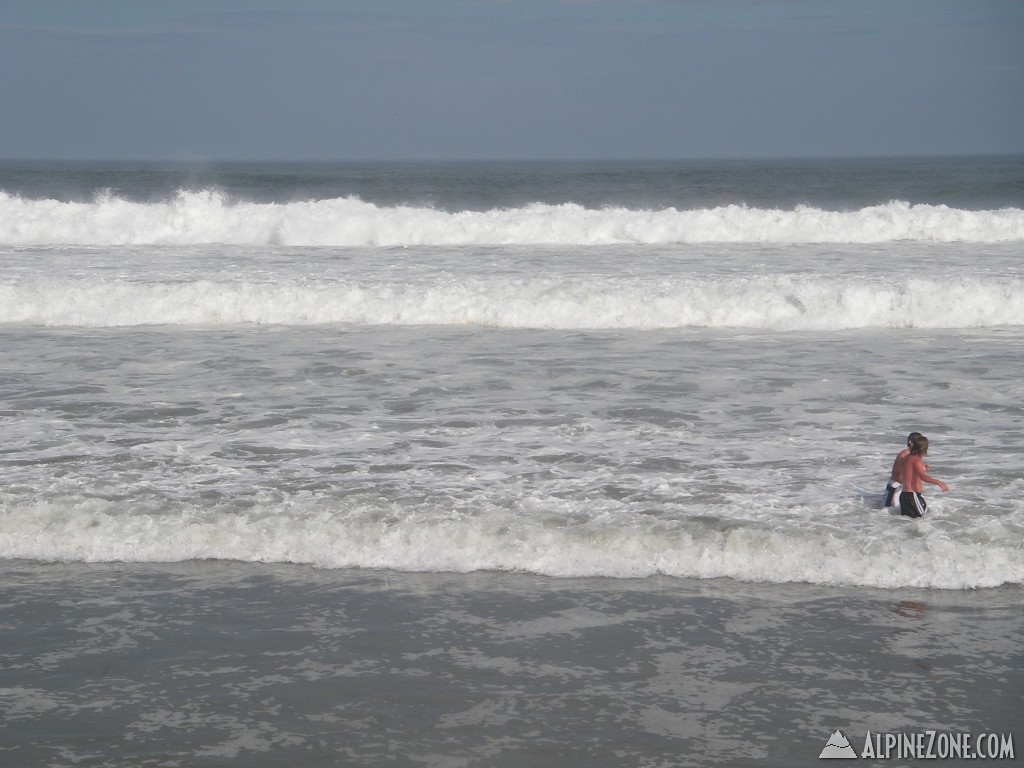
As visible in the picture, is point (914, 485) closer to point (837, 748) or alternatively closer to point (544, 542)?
point (544, 542)

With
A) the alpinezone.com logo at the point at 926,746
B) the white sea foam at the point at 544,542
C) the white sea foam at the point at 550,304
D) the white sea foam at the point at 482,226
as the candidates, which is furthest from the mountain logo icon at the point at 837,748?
the white sea foam at the point at 482,226

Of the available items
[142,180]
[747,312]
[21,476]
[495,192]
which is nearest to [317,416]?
[21,476]

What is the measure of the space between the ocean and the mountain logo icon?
0.08 m

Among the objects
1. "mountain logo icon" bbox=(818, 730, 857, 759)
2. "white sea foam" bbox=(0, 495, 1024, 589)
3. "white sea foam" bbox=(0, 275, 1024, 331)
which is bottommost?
"mountain logo icon" bbox=(818, 730, 857, 759)

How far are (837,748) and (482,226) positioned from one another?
22.5 m

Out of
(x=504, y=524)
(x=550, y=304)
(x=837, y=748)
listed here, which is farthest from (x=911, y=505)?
(x=550, y=304)

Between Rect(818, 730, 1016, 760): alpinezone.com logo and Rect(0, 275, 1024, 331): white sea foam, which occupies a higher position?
Rect(0, 275, 1024, 331): white sea foam

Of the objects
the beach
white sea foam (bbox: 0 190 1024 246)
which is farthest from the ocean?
white sea foam (bbox: 0 190 1024 246)

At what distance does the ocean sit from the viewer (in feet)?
14.6

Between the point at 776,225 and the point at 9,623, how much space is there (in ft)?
75.0

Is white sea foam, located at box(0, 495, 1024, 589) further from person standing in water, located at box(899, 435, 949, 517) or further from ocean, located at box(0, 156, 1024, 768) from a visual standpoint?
person standing in water, located at box(899, 435, 949, 517)

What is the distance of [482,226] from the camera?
26.0 metres

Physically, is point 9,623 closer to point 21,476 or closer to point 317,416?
point 21,476

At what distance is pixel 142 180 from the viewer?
6219 centimetres
